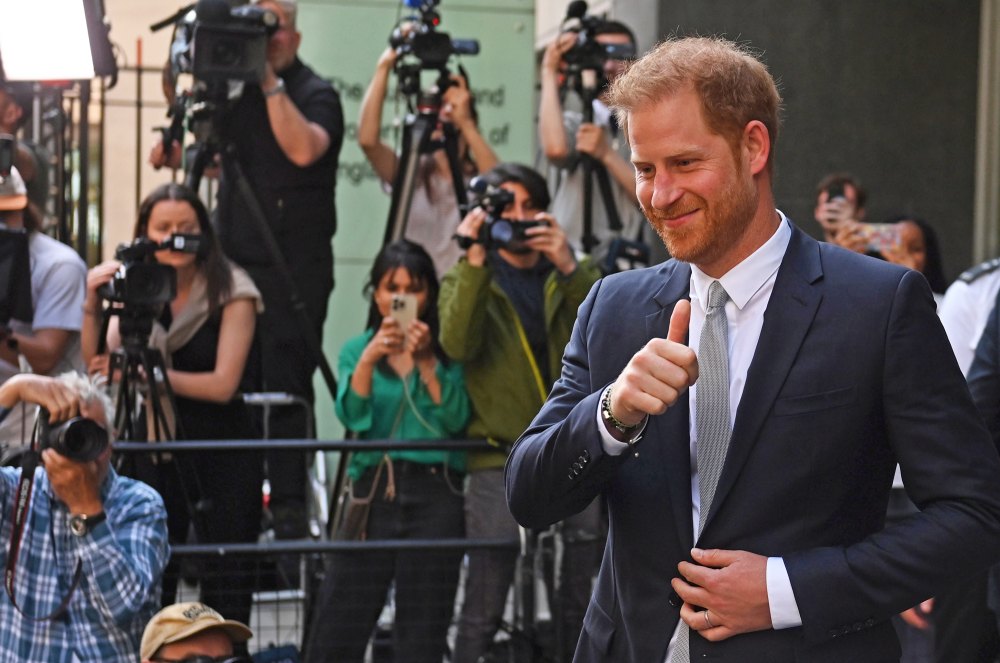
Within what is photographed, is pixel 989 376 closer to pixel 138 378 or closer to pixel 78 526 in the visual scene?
pixel 78 526

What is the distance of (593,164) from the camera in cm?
626

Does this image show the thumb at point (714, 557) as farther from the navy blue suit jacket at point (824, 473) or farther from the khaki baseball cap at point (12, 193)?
the khaki baseball cap at point (12, 193)

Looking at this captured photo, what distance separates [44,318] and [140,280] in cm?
52

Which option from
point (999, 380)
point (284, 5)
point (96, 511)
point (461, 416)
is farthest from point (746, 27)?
point (96, 511)

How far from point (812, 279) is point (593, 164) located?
4.02 m

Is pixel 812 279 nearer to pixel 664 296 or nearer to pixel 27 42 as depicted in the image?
pixel 664 296

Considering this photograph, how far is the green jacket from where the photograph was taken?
5125mm

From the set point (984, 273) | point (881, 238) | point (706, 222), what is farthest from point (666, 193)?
point (881, 238)

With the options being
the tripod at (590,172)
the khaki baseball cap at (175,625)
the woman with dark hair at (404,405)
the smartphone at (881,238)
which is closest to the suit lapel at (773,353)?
the khaki baseball cap at (175,625)

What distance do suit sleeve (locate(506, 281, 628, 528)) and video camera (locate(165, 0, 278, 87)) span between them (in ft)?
11.3

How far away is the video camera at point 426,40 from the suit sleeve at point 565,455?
3.76m

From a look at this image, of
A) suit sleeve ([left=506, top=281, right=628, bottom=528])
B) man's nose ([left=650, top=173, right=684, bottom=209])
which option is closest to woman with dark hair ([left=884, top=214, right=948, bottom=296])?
suit sleeve ([left=506, top=281, right=628, bottom=528])

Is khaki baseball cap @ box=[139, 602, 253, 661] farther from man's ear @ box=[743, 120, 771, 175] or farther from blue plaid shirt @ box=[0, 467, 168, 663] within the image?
man's ear @ box=[743, 120, 771, 175]

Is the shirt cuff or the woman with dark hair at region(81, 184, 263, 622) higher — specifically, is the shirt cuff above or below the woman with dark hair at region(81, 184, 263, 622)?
above
